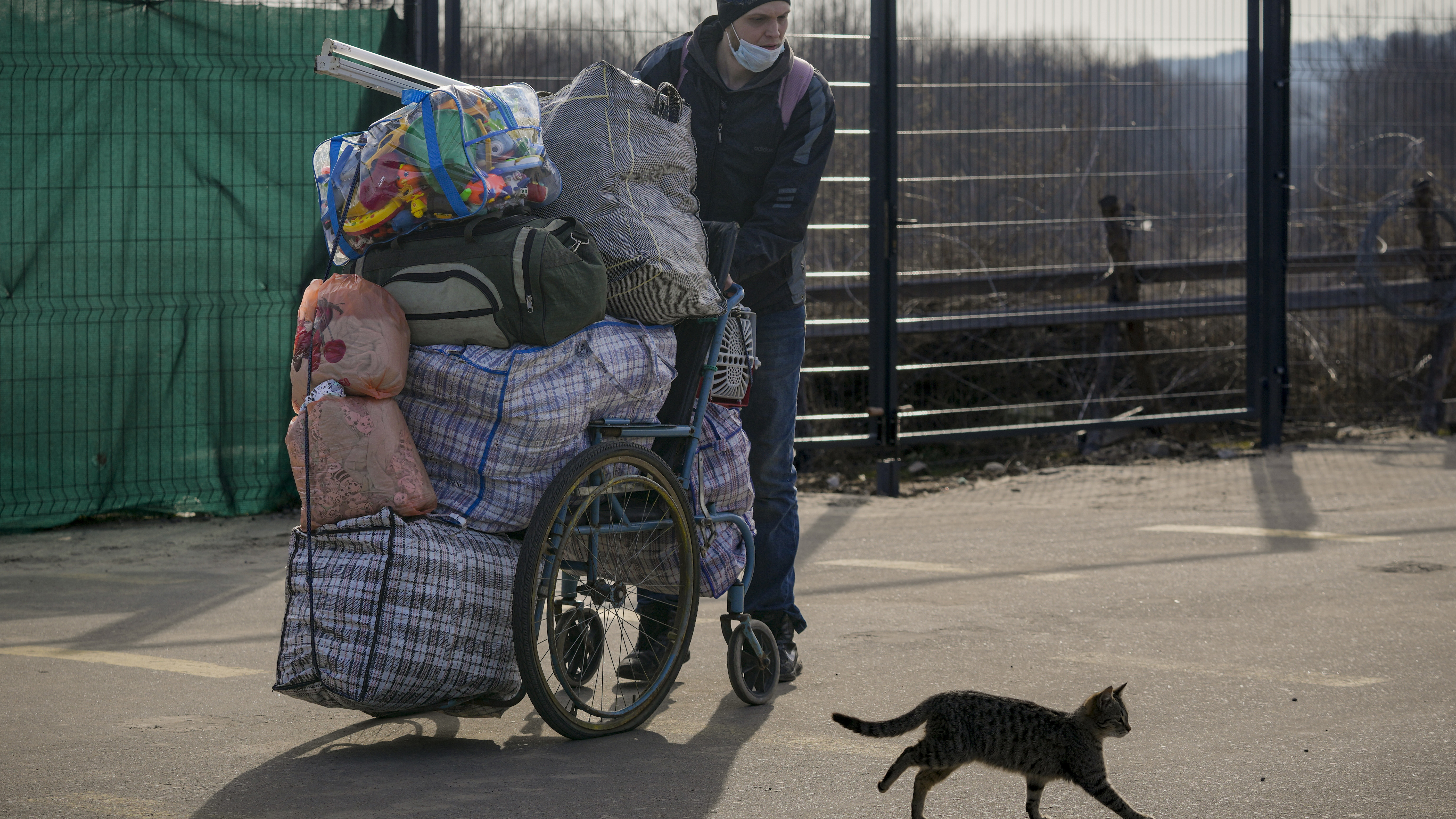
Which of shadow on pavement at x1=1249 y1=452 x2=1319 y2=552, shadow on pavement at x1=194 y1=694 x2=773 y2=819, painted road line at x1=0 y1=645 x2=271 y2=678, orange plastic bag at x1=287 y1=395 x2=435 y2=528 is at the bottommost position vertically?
shadow on pavement at x1=194 y1=694 x2=773 y2=819

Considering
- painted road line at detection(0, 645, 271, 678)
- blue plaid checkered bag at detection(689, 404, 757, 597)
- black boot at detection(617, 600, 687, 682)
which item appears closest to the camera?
black boot at detection(617, 600, 687, 682)

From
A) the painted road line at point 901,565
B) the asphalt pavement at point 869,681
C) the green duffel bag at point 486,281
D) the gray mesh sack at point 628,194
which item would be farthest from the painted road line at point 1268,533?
the green duffel bag at point 486,281

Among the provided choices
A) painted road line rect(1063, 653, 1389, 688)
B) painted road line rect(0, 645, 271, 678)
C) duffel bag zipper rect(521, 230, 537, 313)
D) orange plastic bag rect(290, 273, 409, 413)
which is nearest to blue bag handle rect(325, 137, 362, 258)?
orange plastic bag rect(290, 273, 409, 413)

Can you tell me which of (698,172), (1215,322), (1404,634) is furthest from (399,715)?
(1215,322)

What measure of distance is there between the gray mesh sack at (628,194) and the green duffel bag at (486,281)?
260mm

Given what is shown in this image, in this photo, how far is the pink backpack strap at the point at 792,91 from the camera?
4.99 m

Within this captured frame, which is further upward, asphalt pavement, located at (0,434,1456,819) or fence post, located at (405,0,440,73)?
fence post, located at (405,0,440,73)

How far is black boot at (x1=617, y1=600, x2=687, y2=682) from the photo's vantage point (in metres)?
4.49

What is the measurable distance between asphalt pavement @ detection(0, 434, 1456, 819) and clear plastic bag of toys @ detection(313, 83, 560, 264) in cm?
140

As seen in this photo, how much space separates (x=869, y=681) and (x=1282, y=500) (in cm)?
440

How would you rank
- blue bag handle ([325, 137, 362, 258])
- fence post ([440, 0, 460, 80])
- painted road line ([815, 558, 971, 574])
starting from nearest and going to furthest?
1. blue bag handle ([325, 137, 362, 258])
2. painted road line ([815, 558, 971, 574])
3. fence post ([440, 0, 460, 80])

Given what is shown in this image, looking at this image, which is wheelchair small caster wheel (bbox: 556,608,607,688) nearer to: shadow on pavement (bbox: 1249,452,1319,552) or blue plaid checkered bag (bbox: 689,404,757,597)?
blue plaid checkered bag (bbox: 689,404,757,597)

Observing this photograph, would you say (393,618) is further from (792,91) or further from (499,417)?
(792,91)

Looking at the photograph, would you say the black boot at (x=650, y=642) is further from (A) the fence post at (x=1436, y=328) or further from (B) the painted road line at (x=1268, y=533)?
(A) the fence post at (x=1436, y=328)
